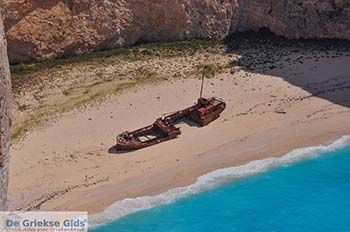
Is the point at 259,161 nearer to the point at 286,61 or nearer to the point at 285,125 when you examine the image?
the point at 285,125

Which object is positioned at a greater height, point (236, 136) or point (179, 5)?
point (179, 5)

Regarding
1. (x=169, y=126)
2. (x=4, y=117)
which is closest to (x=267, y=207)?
(x=169, y=126)

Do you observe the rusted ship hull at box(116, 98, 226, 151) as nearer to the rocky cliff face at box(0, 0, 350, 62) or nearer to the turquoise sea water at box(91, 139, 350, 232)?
the turquoise sea water at box(91, 139, 350, 232)

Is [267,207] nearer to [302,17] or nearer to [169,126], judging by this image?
[169,126]

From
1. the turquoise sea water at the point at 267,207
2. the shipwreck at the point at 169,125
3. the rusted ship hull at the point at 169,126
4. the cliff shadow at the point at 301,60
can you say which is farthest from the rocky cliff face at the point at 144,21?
the turquoise sea water at the point at 267,207

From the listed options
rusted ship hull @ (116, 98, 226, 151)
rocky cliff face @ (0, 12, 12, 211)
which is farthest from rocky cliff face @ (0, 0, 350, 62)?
rocky cliff face @ (0, 12, 12, 211)

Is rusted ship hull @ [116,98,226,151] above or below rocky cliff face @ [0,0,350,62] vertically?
below

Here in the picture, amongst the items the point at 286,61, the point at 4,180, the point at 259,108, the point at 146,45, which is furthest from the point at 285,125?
the point at 4,180

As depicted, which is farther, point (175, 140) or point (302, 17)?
point (302, 17)
